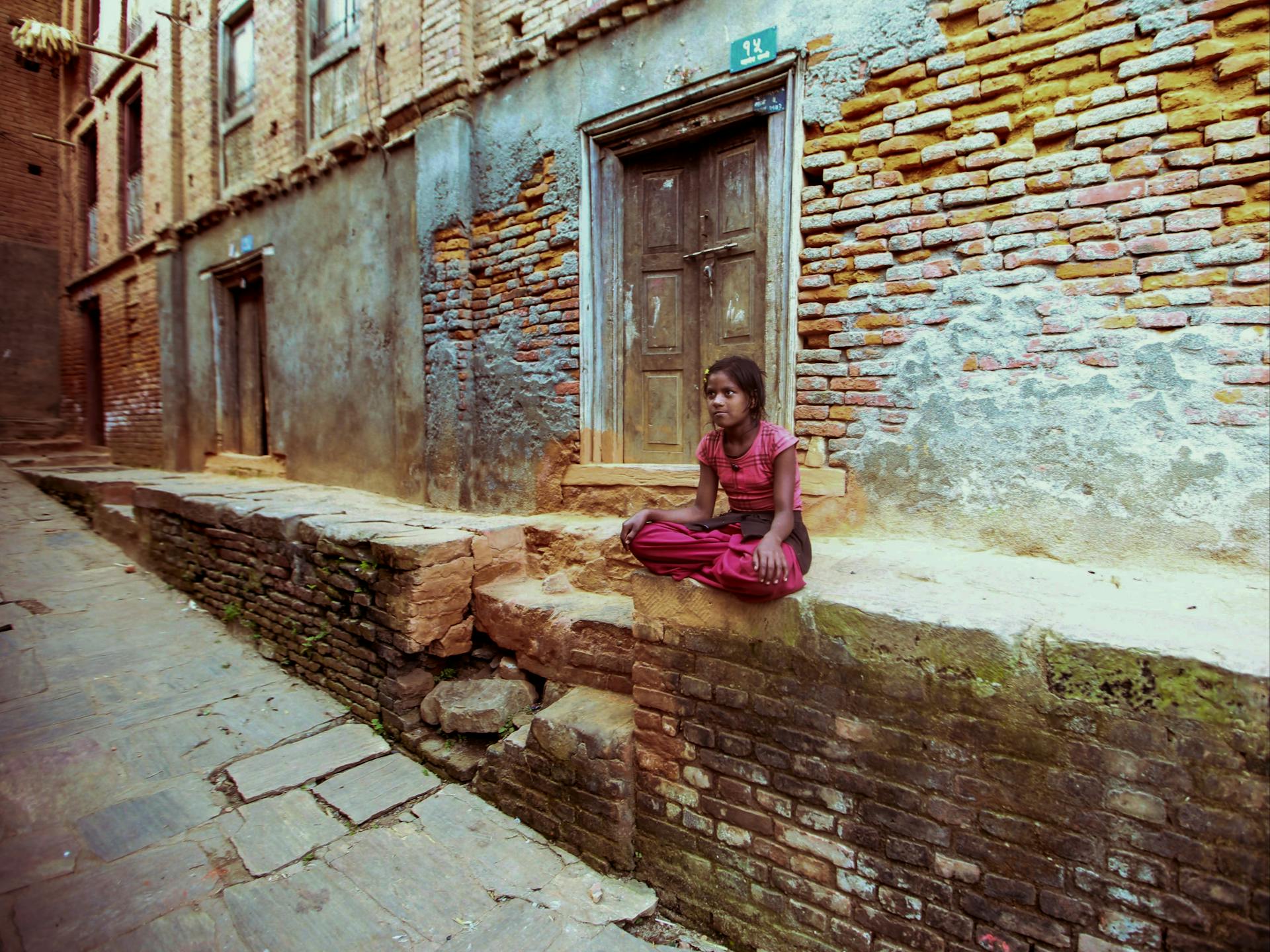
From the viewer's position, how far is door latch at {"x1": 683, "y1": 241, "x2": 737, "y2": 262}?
4.21 meters

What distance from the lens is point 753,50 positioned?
376 centimetres

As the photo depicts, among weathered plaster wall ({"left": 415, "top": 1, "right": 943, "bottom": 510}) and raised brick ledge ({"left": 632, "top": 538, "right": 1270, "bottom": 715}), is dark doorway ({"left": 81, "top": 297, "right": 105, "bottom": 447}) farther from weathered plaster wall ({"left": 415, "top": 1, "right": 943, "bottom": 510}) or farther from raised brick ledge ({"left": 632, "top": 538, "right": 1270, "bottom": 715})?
raised brick ledge ({"left": 632, "top": 538, "right": 1270, "bottom": 715})

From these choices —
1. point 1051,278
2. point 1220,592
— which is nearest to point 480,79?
point 1051,278

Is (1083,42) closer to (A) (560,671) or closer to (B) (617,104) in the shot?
(B) (617,104)

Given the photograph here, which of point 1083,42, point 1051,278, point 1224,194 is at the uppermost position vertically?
point 1083,42

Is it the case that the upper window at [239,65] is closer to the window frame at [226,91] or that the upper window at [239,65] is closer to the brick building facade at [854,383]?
the window frame at [226,91]

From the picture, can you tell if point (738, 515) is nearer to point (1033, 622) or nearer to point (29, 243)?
point (1033, 622)

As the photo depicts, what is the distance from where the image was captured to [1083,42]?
9.32 feet

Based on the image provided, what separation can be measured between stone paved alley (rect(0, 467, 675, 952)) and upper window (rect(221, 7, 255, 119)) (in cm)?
690

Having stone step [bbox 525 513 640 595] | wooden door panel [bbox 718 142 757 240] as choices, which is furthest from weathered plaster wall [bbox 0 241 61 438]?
wooden door panel [bbox 718 142 757 240]

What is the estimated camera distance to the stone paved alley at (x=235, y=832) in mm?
2475

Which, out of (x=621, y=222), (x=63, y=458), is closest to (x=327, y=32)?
(x=621, y=222)

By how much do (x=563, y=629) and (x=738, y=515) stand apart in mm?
1297

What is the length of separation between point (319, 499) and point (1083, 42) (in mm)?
5962
